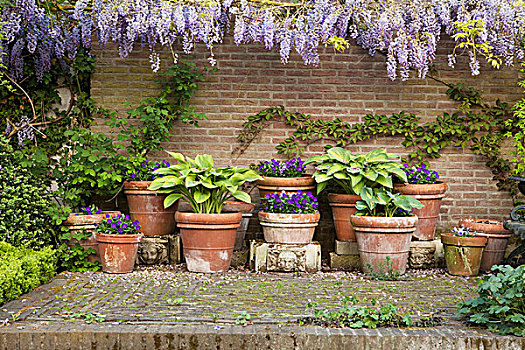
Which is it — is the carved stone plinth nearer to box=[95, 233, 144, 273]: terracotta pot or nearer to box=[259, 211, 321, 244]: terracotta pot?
box=[259, 211, 321, 244]: terracotta pot

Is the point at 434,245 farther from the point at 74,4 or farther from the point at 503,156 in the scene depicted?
the point at 74,4

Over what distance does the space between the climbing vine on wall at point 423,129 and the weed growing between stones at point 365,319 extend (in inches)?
90.9

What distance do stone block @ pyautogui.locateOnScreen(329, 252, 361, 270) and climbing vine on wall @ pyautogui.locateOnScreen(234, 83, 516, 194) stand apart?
1.07 metres

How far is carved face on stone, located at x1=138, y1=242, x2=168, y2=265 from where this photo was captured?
16.0 ft

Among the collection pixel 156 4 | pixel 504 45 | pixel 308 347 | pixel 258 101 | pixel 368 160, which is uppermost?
Answer: pixel 156 4

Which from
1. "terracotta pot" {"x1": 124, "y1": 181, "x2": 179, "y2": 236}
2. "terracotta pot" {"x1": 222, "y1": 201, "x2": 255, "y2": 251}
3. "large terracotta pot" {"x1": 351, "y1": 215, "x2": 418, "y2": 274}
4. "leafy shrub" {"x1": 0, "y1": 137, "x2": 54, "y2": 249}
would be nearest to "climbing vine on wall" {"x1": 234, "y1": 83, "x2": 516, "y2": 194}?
"terracotta pot" {"x1": 222, "y1": 201, "x2": 255, "y2": 251}

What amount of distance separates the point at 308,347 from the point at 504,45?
11.4 ft

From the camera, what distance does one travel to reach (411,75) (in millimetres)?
5316

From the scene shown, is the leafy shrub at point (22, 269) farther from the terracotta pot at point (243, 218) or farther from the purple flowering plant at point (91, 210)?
the terracotta pot at point (243, 218)

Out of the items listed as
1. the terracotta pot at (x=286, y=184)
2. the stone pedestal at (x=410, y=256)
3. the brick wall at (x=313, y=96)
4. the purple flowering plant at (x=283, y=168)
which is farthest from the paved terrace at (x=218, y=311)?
the brick wall at (x=313, y=96)

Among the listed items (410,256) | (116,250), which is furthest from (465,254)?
(116,250)

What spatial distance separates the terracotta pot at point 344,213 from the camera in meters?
4.85

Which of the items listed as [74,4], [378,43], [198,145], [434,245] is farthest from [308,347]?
[74,4]

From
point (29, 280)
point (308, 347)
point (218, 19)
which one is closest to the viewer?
point (308, 347)
